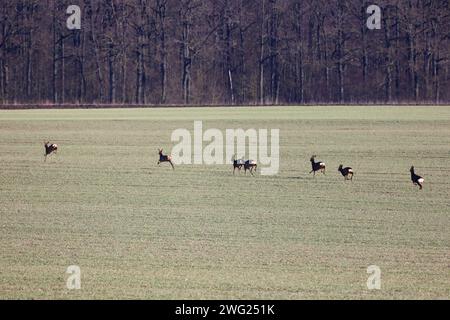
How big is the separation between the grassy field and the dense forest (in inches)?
1354

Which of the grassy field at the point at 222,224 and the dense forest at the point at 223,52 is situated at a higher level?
the dense forest at the point at 223,52

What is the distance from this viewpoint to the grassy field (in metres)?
13.9

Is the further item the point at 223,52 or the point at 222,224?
the point at 223,52

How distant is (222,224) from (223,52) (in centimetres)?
5815

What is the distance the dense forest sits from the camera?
73.1 m

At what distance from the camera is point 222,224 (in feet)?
63.6

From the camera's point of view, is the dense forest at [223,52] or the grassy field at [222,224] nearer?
the grassy field at [222,224]

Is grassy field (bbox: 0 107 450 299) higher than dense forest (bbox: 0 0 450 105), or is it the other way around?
dense forest (bbox: 0 0 450 105)

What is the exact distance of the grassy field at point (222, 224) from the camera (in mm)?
13883

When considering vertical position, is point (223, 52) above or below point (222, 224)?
above

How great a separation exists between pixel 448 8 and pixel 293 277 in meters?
63.5

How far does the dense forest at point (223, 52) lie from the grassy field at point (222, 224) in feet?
113

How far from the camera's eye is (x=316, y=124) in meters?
48.3

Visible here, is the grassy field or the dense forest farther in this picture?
the dense forest
